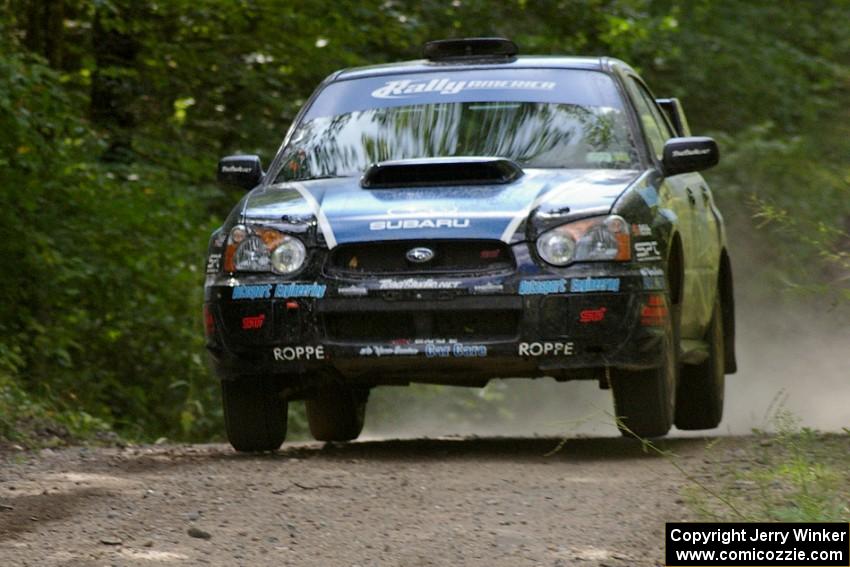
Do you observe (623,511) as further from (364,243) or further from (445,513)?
(364,243)

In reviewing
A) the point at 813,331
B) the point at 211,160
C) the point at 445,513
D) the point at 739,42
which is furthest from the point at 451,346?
the point at 739,42

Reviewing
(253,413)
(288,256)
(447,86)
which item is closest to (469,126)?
(447,86)

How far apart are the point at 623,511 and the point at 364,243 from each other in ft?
6.40

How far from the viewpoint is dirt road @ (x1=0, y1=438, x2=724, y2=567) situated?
534cm

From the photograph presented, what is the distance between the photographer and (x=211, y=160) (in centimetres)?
1545

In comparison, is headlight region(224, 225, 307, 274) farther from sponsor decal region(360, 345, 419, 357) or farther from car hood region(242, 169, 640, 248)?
sponsor decal region(360, 345, 419, 357)

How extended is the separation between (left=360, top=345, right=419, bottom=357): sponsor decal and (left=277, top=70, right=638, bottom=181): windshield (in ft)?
3.72

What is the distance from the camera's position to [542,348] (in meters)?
7.38

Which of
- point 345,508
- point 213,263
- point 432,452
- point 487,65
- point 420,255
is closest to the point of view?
point 345,508

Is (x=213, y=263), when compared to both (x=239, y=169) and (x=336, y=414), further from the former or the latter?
(x=336, y=414)

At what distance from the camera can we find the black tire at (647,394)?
25.0 feet

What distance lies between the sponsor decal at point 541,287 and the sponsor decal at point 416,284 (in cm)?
27

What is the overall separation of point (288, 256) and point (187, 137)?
918cm

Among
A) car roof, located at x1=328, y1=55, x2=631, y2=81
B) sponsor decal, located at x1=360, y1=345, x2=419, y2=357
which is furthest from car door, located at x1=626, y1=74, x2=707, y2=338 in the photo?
sponsor decal, located at x1=360, y1=345, x2=419, y2=357
